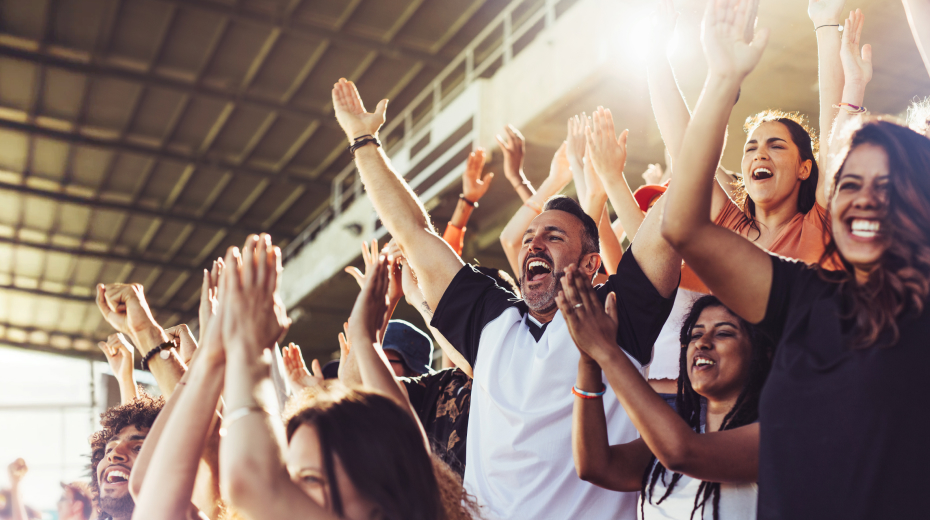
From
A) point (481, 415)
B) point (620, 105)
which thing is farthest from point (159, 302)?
point (481, 415)

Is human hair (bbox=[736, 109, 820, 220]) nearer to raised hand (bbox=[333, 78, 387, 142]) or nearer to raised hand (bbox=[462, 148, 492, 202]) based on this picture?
raised hand (bbox=[333, 78, 387, 142])

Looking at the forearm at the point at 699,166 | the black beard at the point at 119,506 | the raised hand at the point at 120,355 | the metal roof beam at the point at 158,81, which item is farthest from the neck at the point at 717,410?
the metal roof beam at the point at 158,81

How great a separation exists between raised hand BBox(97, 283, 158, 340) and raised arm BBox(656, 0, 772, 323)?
1.55 metres

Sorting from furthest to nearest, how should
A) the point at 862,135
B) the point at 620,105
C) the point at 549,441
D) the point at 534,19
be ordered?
the point at 534,19 < the point at 620,105 < the point at 549,441 < the point at 862,135

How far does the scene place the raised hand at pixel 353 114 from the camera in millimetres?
2510

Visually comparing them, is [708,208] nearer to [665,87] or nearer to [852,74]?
[665,87]

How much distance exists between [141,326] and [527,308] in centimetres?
108

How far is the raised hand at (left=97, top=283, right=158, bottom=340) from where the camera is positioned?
7.43ft

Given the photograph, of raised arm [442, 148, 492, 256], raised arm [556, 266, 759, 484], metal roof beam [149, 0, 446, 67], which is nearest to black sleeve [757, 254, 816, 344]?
raised arm [556, 266, 759, 484]

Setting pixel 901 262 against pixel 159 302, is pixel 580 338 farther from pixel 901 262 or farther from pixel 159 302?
pixel 159 302

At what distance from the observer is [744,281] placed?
128 cm

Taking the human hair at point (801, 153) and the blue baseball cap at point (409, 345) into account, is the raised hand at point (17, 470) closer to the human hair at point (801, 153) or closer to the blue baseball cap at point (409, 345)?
the blue baseball cap at point (409, 345)

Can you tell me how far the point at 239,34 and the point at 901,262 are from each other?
1095cm

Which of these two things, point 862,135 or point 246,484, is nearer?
point 246,484
